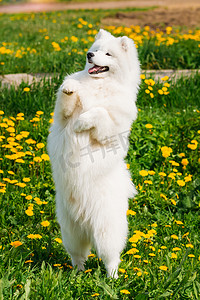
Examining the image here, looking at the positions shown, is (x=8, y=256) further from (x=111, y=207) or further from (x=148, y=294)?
(x=148, y=294)

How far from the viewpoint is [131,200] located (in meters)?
4.11

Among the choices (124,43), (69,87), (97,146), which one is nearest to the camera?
(69,87)

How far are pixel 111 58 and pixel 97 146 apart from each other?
629 millimetres

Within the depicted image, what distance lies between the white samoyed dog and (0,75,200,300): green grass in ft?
0.90

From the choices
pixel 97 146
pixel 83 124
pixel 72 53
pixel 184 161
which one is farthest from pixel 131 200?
pixel 72 53

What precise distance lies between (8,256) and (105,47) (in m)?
1.62

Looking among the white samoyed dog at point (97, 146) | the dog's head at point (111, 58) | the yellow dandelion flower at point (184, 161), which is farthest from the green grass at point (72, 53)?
the white samoyed dog at point (97, 146)

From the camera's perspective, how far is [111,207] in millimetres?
2928

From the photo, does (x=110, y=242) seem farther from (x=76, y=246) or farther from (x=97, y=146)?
(x=97, y=146)

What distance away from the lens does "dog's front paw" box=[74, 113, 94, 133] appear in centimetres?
272

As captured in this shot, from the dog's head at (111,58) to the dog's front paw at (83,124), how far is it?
339mm

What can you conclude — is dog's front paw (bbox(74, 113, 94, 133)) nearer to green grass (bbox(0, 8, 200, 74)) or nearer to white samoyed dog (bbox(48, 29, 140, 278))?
A: white samoyed dog (bbox(48, 29, 140, 278))

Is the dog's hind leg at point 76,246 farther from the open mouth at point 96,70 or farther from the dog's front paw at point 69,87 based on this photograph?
the open mouth at point 96,70

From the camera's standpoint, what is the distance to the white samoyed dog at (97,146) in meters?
2.82
